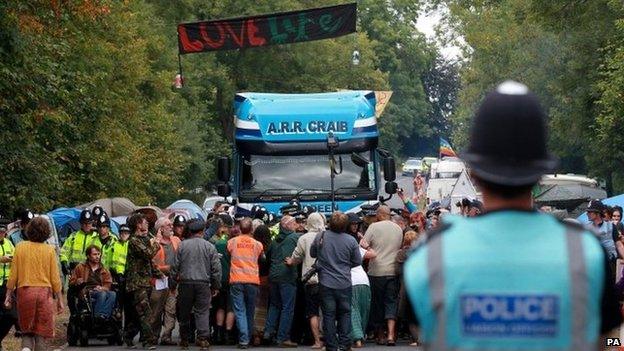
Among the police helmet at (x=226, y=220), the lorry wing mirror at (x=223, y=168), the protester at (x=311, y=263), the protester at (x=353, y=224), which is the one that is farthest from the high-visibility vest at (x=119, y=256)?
the lorry wing mirror at (x=223, y=168)

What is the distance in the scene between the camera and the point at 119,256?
2112 centimetres

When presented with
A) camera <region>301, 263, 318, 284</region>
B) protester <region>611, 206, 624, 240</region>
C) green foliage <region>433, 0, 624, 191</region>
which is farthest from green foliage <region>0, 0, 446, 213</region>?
protester <region>611, 206, 624, 240</region>

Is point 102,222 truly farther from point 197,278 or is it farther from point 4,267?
point 4,267

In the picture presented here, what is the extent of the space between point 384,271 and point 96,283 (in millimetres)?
3914

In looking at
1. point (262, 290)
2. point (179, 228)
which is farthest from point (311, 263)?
point (179, 228)

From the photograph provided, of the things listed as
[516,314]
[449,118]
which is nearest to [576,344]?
[516,314]

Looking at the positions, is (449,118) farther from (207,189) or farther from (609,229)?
(609,229)

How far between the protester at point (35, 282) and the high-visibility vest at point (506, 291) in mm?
11003

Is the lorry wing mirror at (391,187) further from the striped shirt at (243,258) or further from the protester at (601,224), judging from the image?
the protester at (601,224)

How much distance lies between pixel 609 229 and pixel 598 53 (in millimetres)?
25428

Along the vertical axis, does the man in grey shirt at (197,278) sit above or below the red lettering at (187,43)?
below

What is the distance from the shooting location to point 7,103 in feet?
77.9

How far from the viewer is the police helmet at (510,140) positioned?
13.6 ft

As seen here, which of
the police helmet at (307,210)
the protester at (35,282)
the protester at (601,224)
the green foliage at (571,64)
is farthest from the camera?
the green foliage at (571,64)
